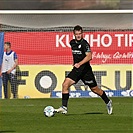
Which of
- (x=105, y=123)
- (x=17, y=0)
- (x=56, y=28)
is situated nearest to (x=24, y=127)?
(x=105, y=123)

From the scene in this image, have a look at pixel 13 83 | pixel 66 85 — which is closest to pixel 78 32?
pixel 66 85

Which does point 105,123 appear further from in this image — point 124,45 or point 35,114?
point 124,45

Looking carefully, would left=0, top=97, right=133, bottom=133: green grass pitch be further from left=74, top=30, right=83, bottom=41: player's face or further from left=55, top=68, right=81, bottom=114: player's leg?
left=74, top=30, right=83, bottom=41: player's face

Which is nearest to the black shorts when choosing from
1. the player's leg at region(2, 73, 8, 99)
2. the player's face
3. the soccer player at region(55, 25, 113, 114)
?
the soccer player at region(55, 25, 113, 114)

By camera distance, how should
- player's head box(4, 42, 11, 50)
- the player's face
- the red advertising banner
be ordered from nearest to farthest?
the player's face, player's head box(4, 42, 11, 50), the red advertising banner

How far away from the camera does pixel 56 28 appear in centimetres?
2955

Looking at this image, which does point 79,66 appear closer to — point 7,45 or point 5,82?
point 7,45

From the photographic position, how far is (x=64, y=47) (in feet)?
93.0

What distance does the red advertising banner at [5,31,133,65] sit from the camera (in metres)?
28.3

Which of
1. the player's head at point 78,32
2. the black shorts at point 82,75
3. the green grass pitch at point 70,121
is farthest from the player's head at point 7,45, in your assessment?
the player's head at point 78,32

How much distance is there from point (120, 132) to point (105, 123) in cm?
167

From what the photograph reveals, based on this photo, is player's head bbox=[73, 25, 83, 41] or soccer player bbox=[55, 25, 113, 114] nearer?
player's head bbox=[73, 25, 83, 41]

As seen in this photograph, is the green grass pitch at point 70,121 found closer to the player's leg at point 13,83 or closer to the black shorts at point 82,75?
the black shorts at point 82,75

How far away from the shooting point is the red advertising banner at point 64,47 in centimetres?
2830
